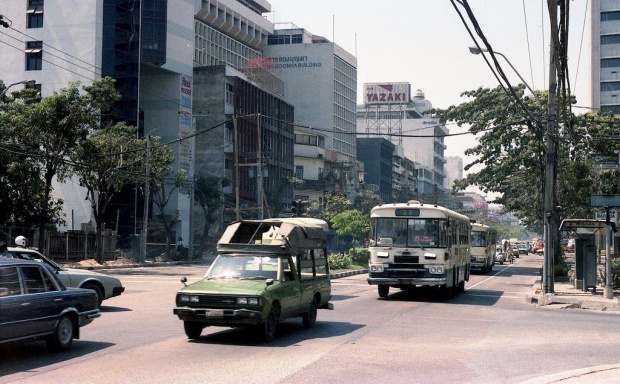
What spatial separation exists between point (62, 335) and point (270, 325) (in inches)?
142

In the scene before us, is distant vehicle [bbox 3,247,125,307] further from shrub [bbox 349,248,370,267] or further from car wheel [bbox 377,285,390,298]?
shrub [bbox 349,248,370,267]

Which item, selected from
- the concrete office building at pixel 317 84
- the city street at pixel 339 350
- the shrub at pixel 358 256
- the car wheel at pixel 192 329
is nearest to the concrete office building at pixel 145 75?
the shrub at pixel 358 256

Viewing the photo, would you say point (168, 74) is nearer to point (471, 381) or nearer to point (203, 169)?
point (203, 169)

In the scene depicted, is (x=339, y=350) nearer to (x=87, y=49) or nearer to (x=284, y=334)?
(x=284, y=334)

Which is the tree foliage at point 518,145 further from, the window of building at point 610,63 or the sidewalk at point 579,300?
the window of building at point 610,63

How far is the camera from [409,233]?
27188mm

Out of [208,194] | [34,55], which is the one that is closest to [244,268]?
[208,194]

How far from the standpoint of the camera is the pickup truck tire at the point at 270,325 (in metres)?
15.3

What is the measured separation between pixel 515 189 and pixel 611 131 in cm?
1174

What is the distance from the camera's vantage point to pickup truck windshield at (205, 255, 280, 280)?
16.2 m

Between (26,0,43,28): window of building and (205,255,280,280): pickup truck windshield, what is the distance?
235 ft

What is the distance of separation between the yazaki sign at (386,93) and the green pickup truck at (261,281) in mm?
149873

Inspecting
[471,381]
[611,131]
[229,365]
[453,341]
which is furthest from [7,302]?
[611,131]

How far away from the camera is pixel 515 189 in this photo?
62875 mm
